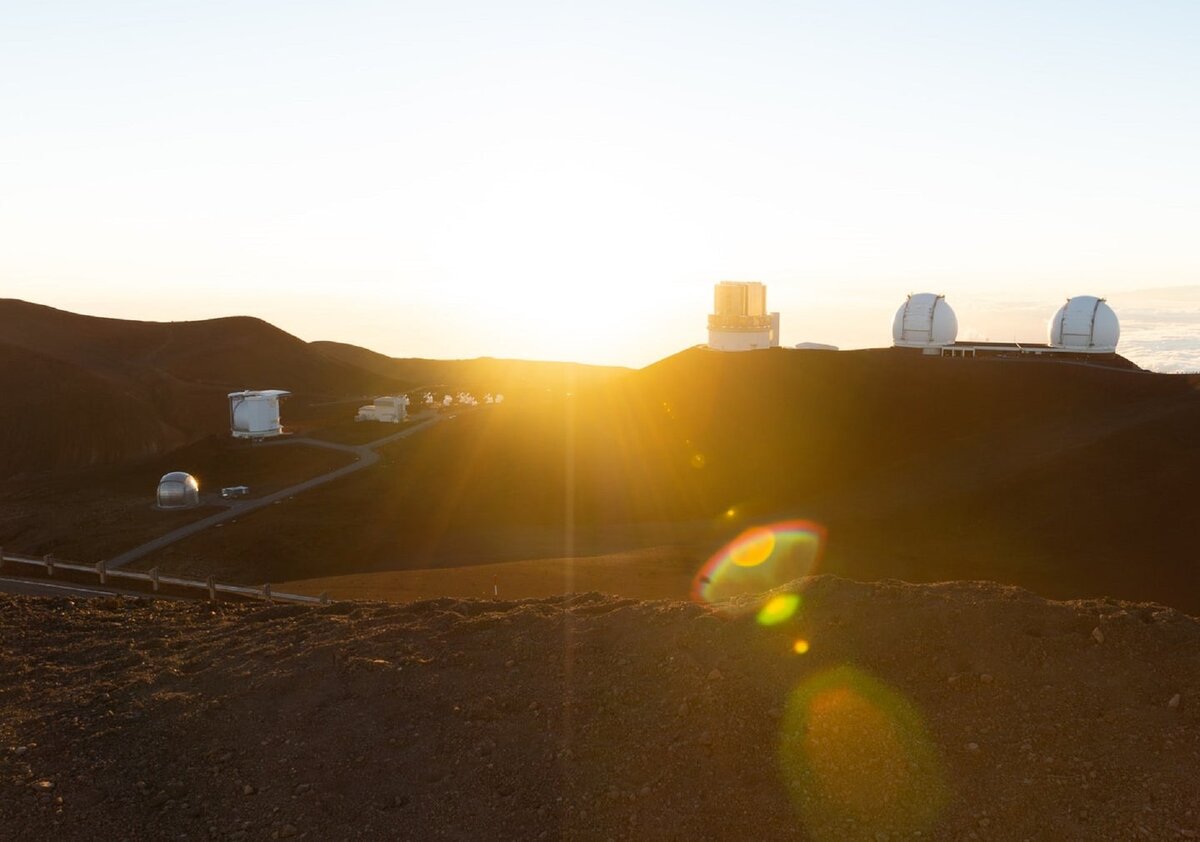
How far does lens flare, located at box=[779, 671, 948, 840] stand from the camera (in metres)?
8.14

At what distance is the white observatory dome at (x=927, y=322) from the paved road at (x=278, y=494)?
3642 cm

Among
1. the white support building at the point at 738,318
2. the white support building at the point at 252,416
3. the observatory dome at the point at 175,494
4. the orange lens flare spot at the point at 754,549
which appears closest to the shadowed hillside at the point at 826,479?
the orange lens flare spot at the point at 754,549

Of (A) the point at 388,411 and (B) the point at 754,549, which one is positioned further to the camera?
(A) the point at 388,411

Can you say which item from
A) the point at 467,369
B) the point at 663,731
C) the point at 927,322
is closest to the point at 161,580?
the point at 663,731

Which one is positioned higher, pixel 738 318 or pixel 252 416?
pixel 738 318

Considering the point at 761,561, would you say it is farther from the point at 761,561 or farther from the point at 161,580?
the point at 161,580

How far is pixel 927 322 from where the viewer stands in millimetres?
54812

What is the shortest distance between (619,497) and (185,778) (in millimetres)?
33797

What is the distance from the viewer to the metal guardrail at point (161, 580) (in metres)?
24.3

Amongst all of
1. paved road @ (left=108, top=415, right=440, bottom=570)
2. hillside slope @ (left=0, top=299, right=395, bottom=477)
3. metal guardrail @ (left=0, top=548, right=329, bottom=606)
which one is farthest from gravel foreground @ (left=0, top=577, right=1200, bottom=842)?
hillside slope @ (left=0, top=299, right=395, bottom=477)

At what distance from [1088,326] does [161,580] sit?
5339cm

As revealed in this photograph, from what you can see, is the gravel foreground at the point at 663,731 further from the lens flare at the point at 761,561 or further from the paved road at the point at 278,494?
the paved road at the point at 278,494

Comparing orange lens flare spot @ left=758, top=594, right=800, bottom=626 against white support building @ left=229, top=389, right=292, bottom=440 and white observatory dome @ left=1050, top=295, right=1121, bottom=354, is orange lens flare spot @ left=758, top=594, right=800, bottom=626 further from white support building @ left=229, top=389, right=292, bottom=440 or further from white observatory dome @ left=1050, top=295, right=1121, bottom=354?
white support building @ left=229, top=389, right=292, bottom=440

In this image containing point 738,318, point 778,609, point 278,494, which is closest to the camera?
point 778,609
